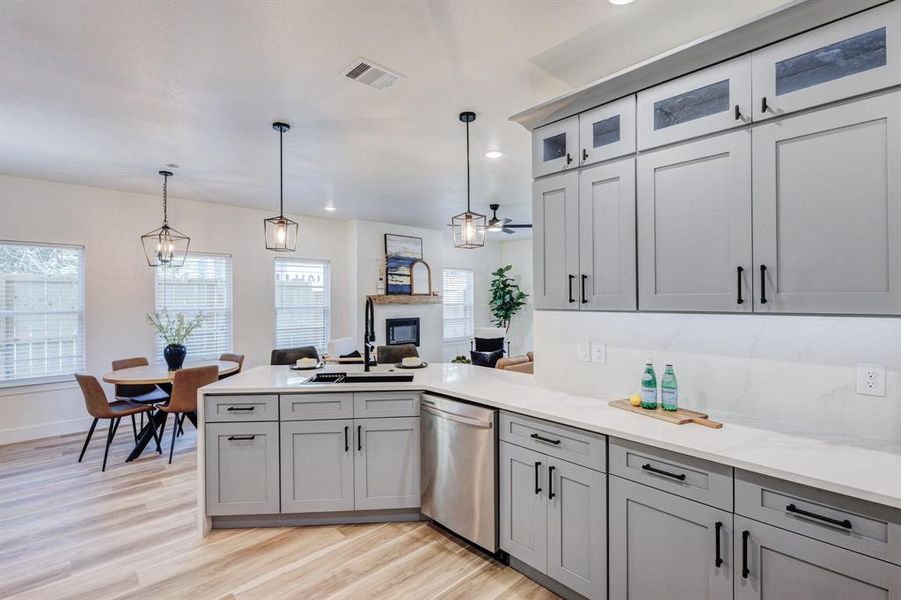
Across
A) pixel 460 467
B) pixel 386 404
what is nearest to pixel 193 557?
pixel 386 404

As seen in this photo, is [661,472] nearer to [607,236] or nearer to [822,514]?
[822,514]

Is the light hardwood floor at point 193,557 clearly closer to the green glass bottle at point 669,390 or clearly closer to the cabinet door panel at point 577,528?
the cabinet door panel at point 577,528

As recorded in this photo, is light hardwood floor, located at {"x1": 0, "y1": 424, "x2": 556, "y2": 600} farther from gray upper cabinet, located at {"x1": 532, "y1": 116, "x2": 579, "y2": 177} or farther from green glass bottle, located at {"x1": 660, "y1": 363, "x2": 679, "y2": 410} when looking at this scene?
gray upper cabinet, located at {"x1": 532, "y1": 116, "x2": 579, "y2": 177}

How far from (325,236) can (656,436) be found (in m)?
6.06

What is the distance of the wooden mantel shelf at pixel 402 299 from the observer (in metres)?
7.11

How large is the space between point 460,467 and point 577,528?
78cm

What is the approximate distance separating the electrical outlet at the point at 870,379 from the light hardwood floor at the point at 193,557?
170 centimetres

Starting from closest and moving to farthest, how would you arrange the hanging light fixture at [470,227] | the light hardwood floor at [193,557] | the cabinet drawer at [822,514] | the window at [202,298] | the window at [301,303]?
the cabinet drawer at [822,514] → the light hardwood floor at [193,557] → the hanging light fixture at [470,227] → the window at [202,298] → the window at [301,303]

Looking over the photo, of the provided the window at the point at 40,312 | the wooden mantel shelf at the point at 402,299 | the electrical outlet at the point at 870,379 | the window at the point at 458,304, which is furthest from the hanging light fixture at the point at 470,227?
the window at the point at 458,304

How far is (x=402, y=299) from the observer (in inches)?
289

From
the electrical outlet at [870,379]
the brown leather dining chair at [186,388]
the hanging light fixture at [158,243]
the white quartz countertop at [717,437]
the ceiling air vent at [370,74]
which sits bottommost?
the brown leather dining chair at [186,388]

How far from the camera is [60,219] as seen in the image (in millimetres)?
4812

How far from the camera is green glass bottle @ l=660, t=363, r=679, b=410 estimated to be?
214 centimetres

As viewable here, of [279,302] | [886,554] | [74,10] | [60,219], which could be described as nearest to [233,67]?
[74,10]
